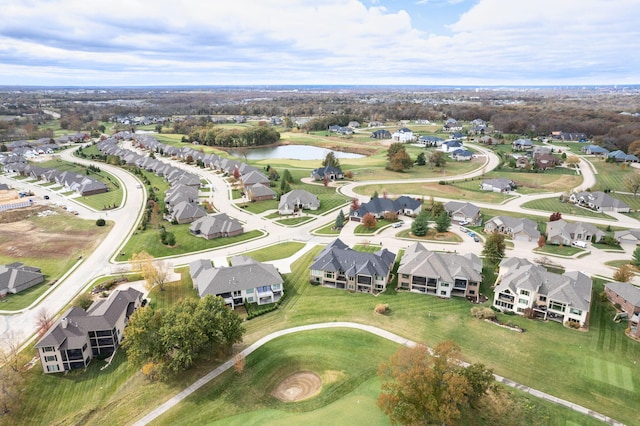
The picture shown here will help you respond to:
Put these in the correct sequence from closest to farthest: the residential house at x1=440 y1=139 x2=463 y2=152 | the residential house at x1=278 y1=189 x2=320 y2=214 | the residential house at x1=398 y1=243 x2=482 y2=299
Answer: the residential house at x1=398 y1=243 x2=482 y2=299 < the residential house at x1=278 y1=189 x2=320 y2=214 < the residential house at x1=440 y1=139 x2=463 y2=152

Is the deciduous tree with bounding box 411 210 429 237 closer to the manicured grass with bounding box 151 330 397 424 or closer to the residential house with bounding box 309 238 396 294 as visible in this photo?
the residential house with bounding box 309 238 396 294

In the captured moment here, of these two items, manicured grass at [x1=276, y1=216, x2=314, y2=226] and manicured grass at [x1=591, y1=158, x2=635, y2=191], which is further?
manicured grass at [x1=591, y1=158, x2=635, y2=191]

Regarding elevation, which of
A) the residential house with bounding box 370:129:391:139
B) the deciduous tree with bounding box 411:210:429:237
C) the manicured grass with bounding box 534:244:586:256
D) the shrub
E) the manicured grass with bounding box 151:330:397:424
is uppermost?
the residential house with bounding box 370:129:391:139

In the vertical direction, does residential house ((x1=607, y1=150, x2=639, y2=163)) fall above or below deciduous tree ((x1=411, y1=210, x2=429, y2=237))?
above

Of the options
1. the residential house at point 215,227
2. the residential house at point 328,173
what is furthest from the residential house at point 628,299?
the residential house at point 328,173

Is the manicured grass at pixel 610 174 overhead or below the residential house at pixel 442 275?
overhead

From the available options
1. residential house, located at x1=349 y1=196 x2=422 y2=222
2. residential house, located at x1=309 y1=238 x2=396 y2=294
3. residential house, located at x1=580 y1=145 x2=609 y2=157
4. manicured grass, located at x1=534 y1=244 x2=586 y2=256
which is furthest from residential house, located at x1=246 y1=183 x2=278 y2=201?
residential house, located at x1=580 y1=145 x2=609 y2=157

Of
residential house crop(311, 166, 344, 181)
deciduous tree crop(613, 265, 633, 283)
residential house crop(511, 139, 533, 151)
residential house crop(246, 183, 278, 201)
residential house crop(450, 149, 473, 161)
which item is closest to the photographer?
deciduous tree crop(613, 265, 633, 283)

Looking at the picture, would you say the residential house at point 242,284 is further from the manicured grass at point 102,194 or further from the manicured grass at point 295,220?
the manicured grass at point 102,194
